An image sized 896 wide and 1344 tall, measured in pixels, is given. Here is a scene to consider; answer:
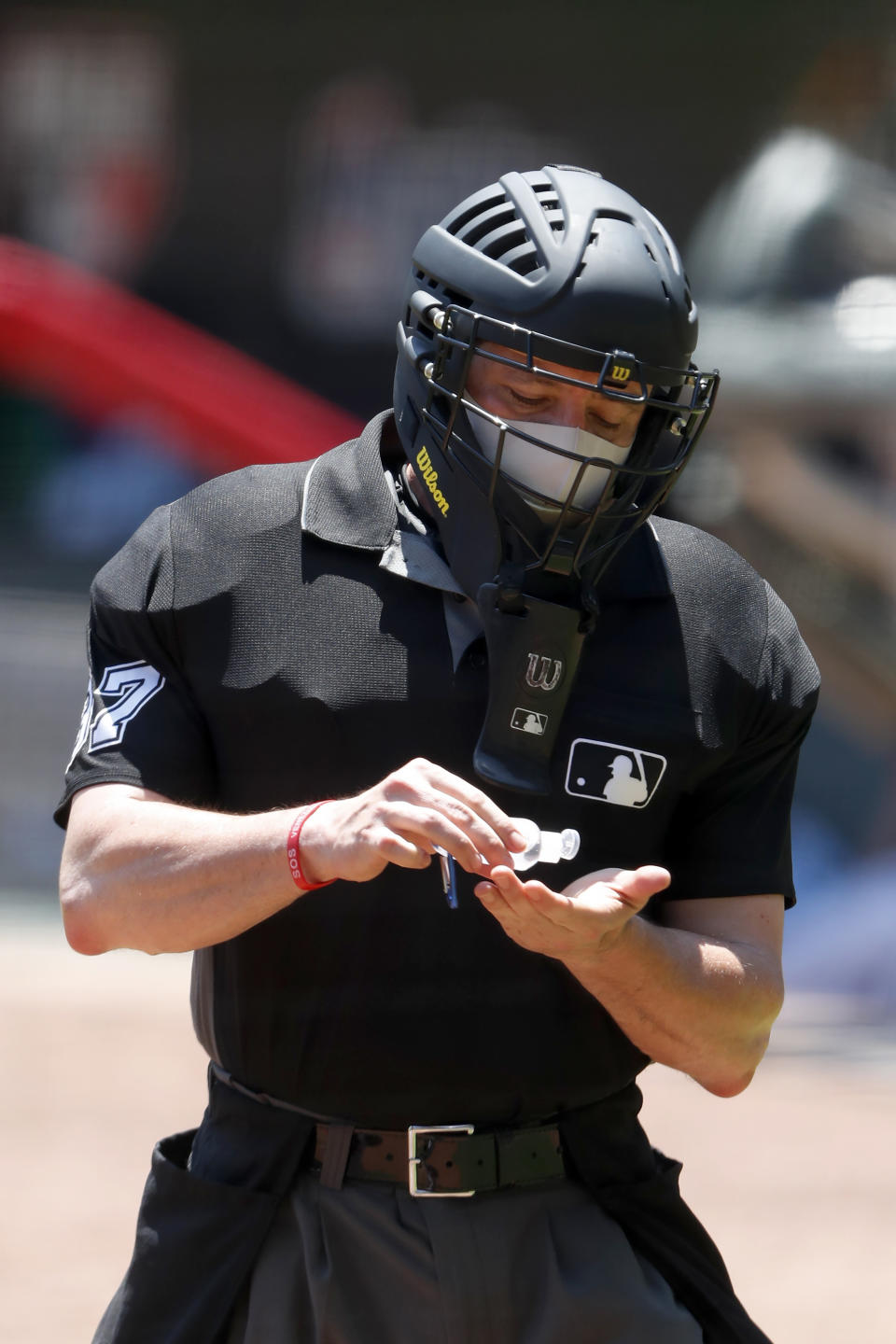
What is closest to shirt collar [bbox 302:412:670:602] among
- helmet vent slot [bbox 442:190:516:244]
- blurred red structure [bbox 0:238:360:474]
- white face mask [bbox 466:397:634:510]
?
white face mask [bbox 466:397:634:510]

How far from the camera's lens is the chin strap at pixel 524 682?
158cm

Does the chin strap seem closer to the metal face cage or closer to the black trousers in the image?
the metal face cage

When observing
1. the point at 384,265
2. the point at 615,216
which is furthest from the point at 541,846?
the point at 384,265

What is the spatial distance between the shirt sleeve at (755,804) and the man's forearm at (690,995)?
3.0 inches

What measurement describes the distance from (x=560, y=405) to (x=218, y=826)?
0.57 m

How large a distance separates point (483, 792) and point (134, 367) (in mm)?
4856

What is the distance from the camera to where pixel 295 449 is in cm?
580

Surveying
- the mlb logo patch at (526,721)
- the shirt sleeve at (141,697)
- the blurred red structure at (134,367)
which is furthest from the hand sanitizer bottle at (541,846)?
the blurred red structure at (134,367)

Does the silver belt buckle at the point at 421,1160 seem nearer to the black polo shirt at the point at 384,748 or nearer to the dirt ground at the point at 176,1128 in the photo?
the black polo shirt at the point at 384,748

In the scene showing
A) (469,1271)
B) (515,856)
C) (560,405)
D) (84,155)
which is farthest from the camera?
(84,155)

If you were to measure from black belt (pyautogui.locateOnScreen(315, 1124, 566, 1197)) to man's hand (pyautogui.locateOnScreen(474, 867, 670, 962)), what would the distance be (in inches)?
9.4

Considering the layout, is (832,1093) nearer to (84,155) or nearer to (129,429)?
(129,429)

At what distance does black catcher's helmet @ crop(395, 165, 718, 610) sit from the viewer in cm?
163

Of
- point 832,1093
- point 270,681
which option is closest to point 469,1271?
point 270,681
